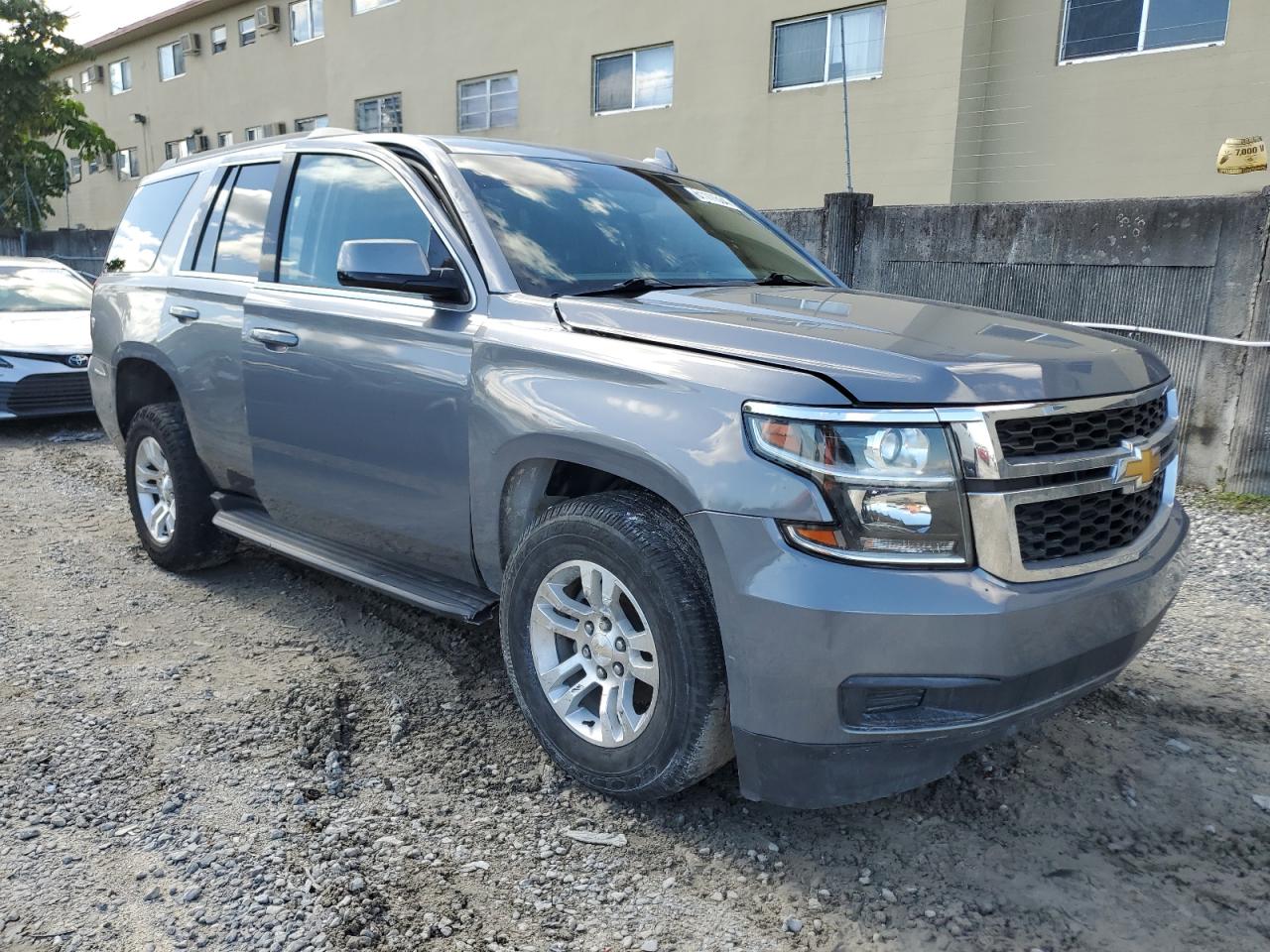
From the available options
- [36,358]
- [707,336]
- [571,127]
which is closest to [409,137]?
[707,336]

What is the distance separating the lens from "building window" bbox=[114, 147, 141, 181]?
2905 centimetres

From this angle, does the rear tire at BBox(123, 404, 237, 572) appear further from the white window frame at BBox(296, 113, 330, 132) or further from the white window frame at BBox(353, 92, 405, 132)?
the white window frame at BBox(296, 113, 330, 132)

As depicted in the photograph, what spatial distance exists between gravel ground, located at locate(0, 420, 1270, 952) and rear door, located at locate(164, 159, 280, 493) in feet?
2.83

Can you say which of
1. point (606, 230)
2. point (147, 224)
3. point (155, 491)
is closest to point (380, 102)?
point (147, 224)

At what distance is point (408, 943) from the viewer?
2250 mm

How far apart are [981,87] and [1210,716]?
32.5ft

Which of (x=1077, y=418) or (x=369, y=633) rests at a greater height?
(x=1077, y=418)

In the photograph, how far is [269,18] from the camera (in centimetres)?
2272

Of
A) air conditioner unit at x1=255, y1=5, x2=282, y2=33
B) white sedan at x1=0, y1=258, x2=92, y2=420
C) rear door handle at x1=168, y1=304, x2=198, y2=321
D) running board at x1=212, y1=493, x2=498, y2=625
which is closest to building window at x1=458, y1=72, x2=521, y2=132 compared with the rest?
air conditioner unit at x1=255, y1=5, x2=282, y2=33

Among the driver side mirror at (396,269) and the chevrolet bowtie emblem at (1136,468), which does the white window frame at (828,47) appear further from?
the chevrolet bowtie emblem at (1136,468)

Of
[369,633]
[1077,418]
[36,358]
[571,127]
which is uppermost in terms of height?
[571,127]

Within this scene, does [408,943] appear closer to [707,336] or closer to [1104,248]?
[707,336]

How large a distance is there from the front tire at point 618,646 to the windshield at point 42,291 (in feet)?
28.6

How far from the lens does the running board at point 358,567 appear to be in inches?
128
